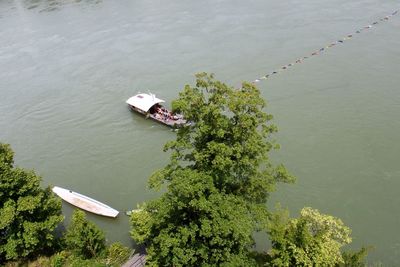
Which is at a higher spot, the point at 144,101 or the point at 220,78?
the point at 144,101

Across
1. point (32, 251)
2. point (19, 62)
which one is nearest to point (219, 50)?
point (19, 62)

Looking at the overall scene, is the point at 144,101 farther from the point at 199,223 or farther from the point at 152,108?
the point at 199,223

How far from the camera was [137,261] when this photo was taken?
21453 millimetres

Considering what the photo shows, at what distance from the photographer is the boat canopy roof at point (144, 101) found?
34688 mm

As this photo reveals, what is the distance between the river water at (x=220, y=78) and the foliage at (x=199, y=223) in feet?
20.1

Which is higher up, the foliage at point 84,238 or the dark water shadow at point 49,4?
the dark water shadow at point 49,4

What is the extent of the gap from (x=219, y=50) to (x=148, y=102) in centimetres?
1428

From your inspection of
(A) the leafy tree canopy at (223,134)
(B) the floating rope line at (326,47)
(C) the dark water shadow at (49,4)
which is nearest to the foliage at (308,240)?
(A) the leafy tree canopy at (223,134)

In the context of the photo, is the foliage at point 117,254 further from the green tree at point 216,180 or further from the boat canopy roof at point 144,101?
the boat canopy roof at point 144,101

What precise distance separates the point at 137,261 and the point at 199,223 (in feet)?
21.0

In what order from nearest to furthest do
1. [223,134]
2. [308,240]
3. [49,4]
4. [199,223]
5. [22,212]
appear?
[223,134], [199,223], [308,240], [22,212], [49,4]

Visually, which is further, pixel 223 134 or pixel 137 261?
pixel 137 261

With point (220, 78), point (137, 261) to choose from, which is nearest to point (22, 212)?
point (137, 261)

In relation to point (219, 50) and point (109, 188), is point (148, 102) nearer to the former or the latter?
point (109, 188)
